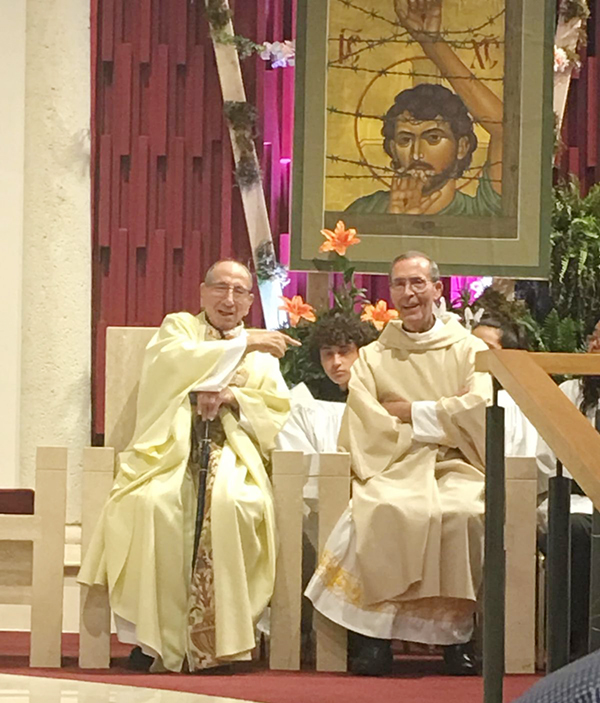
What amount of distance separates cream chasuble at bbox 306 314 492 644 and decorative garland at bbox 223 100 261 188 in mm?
2712

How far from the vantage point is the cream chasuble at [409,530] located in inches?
179

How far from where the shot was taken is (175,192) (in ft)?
24.9

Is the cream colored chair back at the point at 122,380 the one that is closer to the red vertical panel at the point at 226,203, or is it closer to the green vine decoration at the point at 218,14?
the red vertical panel at the point at 226,203

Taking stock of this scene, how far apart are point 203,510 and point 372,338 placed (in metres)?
1.40

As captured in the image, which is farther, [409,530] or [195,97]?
[195,97]

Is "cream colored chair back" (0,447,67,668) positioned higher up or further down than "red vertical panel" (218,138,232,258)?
further down

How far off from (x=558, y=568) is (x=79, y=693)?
2003 millimetres

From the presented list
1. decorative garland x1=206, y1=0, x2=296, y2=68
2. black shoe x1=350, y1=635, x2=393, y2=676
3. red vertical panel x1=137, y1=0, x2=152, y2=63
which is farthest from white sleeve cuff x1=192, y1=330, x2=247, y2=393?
red vertical panel x1=137, y1=0, x2=152, y2=63

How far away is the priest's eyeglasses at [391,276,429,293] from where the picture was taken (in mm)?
5152

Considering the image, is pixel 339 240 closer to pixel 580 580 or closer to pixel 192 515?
pixel 192 515

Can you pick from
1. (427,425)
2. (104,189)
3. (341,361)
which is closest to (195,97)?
(104,189)

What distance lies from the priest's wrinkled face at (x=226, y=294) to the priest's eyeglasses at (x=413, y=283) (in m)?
0.61

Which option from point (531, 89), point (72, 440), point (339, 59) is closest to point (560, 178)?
point (531, 89)

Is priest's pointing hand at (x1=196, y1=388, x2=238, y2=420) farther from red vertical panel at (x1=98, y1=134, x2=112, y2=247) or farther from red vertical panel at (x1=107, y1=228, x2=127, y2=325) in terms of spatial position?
red vertical panel at (x1=98, y1=134, x2=112, y2=247)
